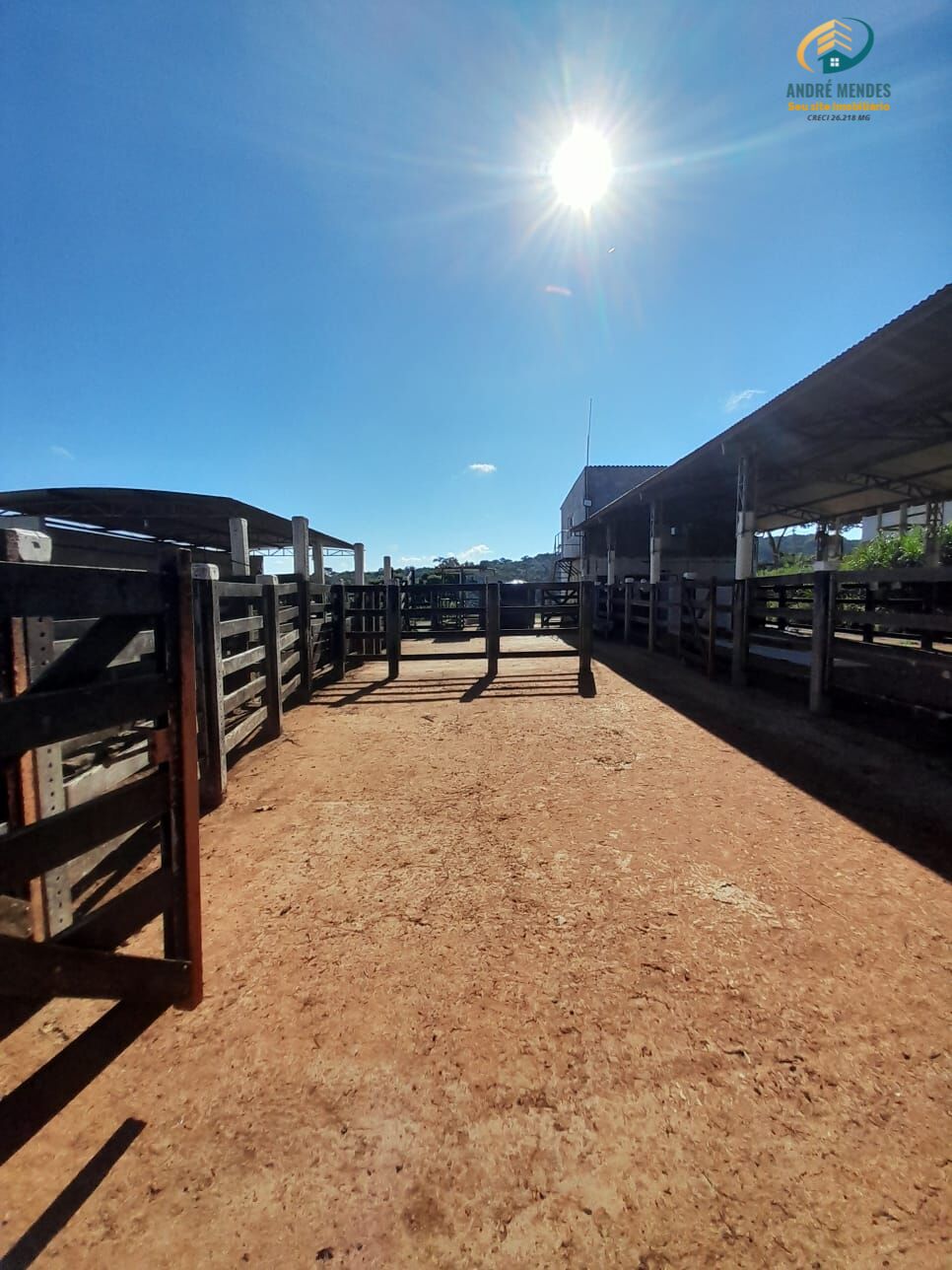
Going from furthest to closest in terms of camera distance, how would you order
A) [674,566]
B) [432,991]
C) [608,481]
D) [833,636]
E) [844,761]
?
[608,481] < [674,566] < [833,636] < [844,761] < [432,991]

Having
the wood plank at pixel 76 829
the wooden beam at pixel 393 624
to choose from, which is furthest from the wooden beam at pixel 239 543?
the wood plank at pixel 76 829

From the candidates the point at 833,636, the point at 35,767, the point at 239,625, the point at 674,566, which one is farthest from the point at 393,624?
the point at 674,566

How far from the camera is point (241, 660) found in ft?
12.8

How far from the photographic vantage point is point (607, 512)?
17.0 metres

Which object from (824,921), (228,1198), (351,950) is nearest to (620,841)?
(824,921)

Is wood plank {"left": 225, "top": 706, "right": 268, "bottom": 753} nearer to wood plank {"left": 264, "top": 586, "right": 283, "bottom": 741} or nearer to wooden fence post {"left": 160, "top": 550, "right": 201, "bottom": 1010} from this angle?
wood plank {"left": 264, "top": 586, "right": 283, "bottom": 741}

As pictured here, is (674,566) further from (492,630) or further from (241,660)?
(241,660)

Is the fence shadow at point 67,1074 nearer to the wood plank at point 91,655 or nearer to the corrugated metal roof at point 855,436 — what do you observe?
the wood plank at point 91,655

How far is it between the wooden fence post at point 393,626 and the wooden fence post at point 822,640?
5.25 meters

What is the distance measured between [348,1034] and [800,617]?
20.6 ft

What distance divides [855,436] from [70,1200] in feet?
44.5

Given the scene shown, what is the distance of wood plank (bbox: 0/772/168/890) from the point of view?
1121mm

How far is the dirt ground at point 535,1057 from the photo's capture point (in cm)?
104

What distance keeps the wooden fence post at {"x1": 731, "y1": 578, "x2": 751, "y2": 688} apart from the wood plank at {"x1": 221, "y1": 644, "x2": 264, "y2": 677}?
241 inches
